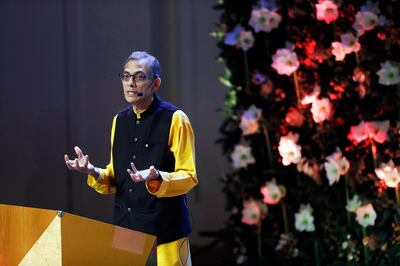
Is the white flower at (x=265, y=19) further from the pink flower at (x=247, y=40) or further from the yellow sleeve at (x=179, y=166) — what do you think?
the yellow sleeve at (x=179, y=166)

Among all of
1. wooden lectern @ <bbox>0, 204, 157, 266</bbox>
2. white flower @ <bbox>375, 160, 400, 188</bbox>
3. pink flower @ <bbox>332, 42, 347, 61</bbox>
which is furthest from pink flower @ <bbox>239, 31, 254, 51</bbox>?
wooden lectern @ <bbox>0, 204, 157, 266</bbox>

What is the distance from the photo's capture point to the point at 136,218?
7.89ft

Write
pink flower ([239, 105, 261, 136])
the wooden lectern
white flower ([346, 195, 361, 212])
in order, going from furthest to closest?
pink flower ([239, 105, 261, 136])
white flower ([346, 195, 361, 212])
the wooden lectern

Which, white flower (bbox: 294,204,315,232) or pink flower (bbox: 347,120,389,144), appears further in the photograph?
white flower (bbox: 294,204,315,232)

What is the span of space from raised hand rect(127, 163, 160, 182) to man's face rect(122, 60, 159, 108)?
251 millimetres

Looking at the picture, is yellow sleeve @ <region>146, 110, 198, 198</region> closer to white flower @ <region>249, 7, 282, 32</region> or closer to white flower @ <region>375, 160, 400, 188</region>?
white flower @ <region>375, 160, 400, 188</region>

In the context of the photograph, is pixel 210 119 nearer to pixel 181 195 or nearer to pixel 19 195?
pixel 19 195

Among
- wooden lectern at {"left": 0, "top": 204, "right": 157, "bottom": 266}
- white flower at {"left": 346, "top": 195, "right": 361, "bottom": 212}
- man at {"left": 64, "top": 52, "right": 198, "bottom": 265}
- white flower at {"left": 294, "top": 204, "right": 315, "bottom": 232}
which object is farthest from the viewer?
white flower at {"left": 294, "top": 204, "right": 315, "bottom": 232}

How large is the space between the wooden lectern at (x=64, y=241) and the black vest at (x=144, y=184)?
144 millimetres

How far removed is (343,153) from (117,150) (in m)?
1.82

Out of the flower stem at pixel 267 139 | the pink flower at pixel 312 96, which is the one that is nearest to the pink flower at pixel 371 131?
the pink flower at pixel 312 96

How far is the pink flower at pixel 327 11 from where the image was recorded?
3.96 metres

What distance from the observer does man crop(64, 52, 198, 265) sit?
239 centimetres

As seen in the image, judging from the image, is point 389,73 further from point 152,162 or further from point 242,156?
point 152,162
